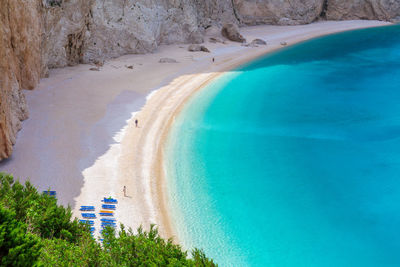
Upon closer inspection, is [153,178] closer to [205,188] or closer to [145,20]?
[205,188]

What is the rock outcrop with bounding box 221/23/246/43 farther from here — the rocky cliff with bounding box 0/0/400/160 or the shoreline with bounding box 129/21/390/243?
the shoreline with bounding box 129/21/390/243

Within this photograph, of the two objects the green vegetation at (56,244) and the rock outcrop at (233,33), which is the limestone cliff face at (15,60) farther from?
the rock outcrop at (233,33)

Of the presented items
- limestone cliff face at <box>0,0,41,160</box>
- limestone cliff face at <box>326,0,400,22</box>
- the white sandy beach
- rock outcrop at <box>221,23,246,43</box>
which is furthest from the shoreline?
limestone cliff face at <box>326,0,400,22</box>

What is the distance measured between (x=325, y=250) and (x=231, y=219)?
5.73 m

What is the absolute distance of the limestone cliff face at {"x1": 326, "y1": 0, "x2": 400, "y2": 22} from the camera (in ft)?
300

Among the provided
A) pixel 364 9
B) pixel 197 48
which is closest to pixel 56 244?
pixel 197 48

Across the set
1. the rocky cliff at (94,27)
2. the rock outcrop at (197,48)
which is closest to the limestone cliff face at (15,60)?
the rocky cliff at (94,27)

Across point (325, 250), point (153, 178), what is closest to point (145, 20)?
point (153, 178)

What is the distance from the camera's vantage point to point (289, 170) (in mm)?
30656

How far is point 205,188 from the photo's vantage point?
27.6m

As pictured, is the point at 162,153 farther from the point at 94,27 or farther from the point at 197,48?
the point at 197,48

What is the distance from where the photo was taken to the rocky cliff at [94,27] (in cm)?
3272

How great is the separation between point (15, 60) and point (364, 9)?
272ft

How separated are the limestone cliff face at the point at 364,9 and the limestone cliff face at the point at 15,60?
7125 centimetres
